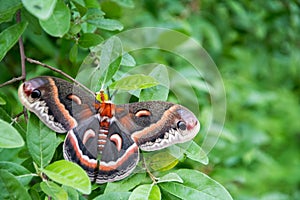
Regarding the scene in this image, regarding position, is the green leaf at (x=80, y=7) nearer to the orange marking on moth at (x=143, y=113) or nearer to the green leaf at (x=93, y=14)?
the green leaf at (x=93, y=14)

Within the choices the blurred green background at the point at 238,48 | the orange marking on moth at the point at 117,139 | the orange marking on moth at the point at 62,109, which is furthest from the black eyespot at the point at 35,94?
the blurred green background at the point at 238,48

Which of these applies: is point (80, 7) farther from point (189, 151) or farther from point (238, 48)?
point (238, 48)

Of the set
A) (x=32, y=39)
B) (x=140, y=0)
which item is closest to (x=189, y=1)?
(x=140, y=0)

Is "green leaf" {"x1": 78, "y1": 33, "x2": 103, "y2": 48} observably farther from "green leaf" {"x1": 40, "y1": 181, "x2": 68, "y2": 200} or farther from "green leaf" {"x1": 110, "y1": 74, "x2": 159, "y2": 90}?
"green leaf" {"x1": 40, "y1": 181, "x2": 68, "y2": 200}

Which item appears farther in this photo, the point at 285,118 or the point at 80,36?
the point at 285,118

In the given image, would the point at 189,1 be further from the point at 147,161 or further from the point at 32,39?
the point at 147,161
